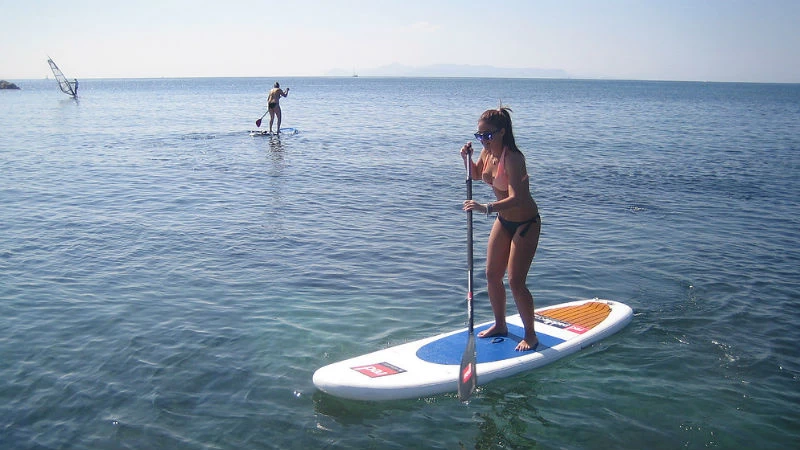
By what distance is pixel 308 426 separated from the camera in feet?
18.8

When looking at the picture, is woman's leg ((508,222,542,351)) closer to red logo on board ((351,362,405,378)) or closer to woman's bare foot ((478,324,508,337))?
woman's bare foot ((478,324,508,337))

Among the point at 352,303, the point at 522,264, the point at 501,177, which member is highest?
the point at 501,177

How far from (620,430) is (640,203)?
11.0 metres

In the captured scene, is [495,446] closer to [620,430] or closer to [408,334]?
[620,430]

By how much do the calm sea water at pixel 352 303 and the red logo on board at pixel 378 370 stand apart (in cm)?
29

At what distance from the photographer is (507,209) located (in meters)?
6.34

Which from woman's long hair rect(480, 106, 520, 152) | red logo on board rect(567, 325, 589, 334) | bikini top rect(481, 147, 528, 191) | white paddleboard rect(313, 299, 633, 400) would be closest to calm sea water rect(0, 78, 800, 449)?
white paddleboard rect(313, 299, 633, 400)

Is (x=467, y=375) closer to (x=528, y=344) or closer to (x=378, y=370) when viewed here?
(x=378, y=370)

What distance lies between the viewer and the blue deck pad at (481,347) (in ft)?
21.8

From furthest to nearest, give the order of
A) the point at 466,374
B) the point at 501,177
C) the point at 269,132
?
1. the point at 269,132
2. the point at 501,177
3. the point at 466,374

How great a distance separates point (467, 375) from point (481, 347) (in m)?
0.90

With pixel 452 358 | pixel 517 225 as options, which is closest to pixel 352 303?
pixel 452 358

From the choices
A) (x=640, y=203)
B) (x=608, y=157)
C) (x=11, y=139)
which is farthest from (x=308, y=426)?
(x=11, y=139)

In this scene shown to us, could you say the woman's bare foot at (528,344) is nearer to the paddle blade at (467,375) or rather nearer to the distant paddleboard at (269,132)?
the paddle blade at (467,375)
